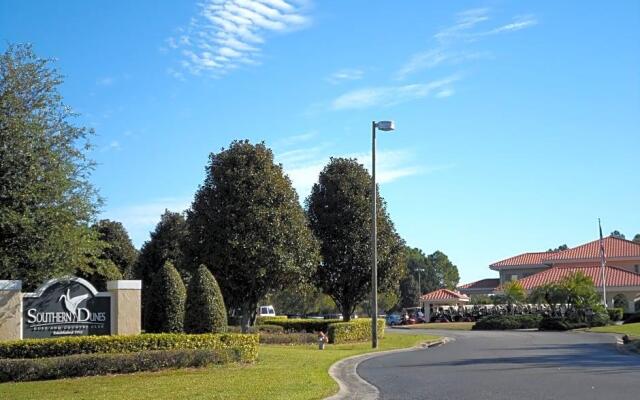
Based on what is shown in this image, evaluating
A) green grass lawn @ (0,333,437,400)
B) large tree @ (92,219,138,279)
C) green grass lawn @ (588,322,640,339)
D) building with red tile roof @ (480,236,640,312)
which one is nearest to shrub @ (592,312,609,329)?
green grass lawn @ (588,322,640,339)

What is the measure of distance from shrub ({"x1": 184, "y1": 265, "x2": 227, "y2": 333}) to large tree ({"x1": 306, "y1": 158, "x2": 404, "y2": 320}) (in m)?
17.1

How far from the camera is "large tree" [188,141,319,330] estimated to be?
103ft

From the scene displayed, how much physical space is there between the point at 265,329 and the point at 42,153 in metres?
18.4

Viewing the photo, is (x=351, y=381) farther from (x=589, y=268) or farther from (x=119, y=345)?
(x=589, y=268)

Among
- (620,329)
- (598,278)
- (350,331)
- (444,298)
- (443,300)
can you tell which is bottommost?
(620,329)

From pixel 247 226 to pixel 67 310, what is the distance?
11.2m

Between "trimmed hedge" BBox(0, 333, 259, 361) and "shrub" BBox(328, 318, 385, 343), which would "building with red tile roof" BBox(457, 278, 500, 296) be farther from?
"trimmed hedge" BBox(0, 333, 259, 361)

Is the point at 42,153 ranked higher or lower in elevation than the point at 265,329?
higher

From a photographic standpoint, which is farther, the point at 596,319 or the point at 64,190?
the point at 596,319

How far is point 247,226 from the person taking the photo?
31.5 metres

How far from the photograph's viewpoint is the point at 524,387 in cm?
1532

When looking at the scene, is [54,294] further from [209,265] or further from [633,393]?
[633,393]

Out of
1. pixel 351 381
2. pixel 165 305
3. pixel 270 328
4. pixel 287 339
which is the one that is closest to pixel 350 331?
pixel 287 339

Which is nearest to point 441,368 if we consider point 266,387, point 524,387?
point 524,387
